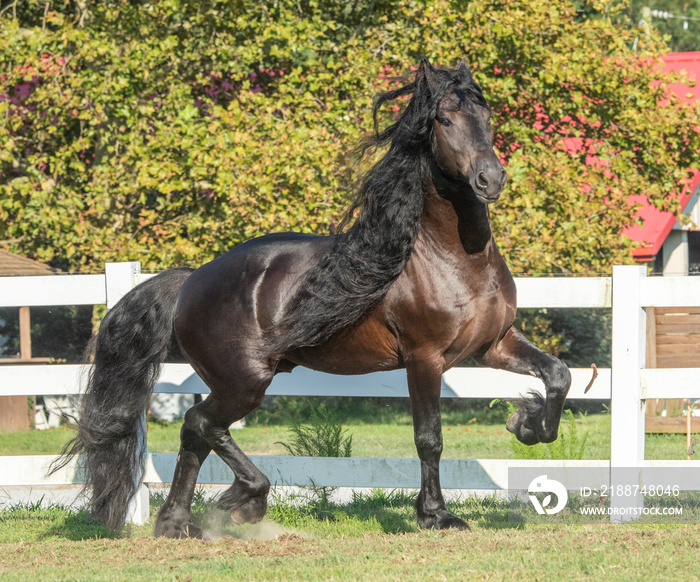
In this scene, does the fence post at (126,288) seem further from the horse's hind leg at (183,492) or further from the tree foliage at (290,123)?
the tree foliage at (290,123)

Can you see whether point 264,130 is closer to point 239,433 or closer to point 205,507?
point 239,433

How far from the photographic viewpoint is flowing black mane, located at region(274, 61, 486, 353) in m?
4.30

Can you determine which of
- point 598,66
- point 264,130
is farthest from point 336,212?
point 598,66

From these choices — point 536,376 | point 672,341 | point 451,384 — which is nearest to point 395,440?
point 672,341

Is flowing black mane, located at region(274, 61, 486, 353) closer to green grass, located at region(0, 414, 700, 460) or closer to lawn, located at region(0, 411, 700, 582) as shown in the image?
lawn, located at region(0, 411, 700, 582)

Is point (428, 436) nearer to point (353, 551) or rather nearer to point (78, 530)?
point (353, 551)

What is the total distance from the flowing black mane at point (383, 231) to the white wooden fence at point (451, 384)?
1.05m

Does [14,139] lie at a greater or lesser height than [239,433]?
greater

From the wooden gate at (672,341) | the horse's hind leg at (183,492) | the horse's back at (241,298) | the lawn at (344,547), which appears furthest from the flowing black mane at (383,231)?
the wooden gate at (672,341)

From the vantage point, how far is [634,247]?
10227mm

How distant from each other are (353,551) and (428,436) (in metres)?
0.68

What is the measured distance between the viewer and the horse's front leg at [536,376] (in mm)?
4383

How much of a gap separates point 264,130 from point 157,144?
1221 mm

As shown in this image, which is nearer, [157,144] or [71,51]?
[157,144]
